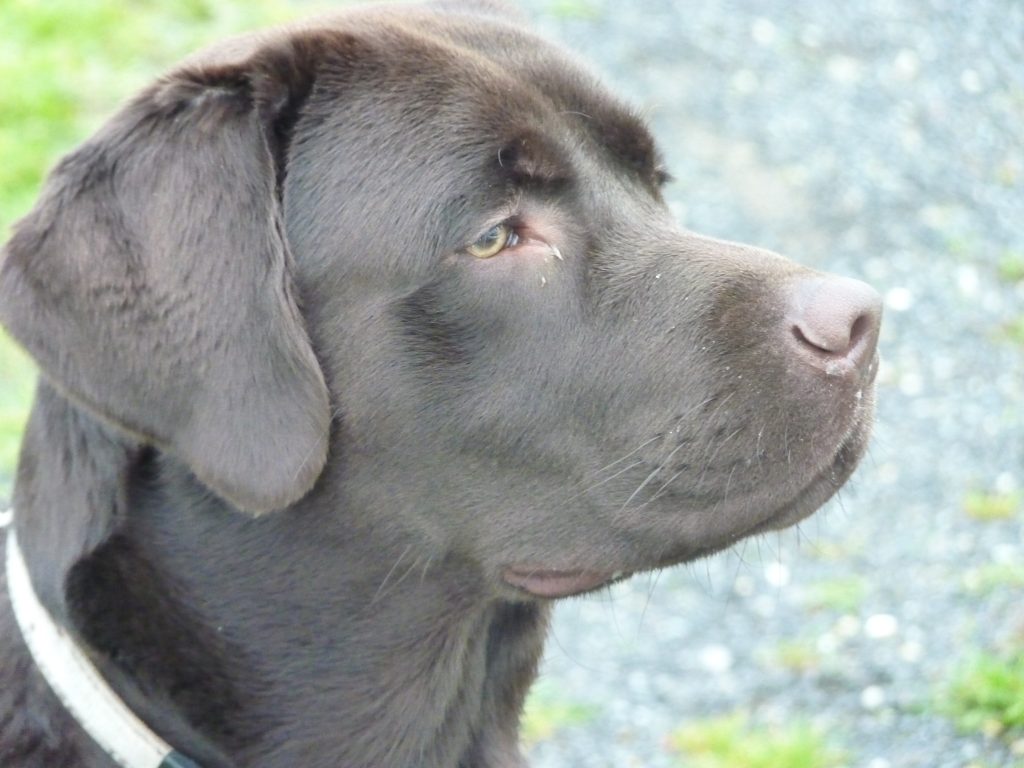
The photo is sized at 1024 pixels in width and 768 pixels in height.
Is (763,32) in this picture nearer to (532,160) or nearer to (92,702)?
(532,160)

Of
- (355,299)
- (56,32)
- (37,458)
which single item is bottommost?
(56,32)

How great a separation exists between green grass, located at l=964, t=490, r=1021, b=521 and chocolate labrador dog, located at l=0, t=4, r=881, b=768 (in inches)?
105

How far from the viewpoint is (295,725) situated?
2.97 metres

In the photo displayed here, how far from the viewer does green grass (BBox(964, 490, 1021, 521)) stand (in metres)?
5.25

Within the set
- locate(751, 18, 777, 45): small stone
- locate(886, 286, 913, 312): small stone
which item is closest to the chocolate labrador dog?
locate(886, 286, 913, 312): small stone

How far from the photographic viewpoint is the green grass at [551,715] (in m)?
4.63

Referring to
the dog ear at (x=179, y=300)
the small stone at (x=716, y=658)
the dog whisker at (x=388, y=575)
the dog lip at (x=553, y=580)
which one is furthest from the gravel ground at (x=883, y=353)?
the dog ear at (x=179, y=300)

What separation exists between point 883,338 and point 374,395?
4281mm

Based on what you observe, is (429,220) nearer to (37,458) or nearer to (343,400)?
(343,400)

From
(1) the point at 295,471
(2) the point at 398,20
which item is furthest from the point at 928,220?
(1) the point at 295,471

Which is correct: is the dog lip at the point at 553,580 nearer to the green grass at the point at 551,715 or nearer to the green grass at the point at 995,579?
the green grass at the point at 551,715

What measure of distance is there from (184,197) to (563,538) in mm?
967

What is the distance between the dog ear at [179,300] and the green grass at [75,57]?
452 centimetres

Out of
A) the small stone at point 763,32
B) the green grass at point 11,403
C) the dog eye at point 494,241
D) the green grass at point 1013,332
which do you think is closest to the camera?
the dog eye at point 494,241
